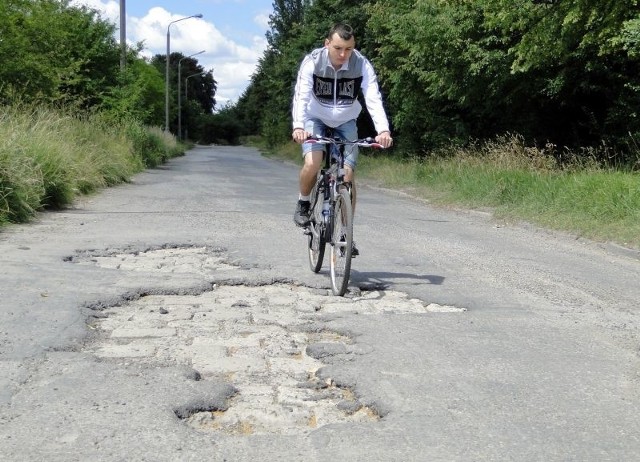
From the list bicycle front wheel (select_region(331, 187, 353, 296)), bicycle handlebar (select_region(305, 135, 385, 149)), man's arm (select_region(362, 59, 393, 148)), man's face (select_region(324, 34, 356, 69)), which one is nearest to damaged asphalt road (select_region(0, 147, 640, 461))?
bicycle front wheel (select_region(331, 187, 353, 296))

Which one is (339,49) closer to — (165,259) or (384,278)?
(384,278)

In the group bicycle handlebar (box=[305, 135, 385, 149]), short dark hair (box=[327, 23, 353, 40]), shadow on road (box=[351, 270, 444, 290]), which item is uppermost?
short dark hair (box=[327, 23, 353, 40])

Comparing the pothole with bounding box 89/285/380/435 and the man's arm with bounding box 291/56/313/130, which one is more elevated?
the man's arm with bounding box 291/56/313/130

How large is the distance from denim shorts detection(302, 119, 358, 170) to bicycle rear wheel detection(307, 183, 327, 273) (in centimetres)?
43

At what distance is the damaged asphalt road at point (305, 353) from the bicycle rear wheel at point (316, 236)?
133mm

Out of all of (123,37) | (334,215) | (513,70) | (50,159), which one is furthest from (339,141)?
(123,37)

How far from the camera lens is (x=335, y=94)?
20.0 ft

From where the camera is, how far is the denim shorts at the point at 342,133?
19.8 feet

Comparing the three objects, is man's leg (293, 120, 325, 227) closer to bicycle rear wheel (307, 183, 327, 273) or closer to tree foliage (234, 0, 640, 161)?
bicycle rear wheel (307, 183, 327, 273)

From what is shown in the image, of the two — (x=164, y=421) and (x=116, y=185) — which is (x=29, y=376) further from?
(x=116, y=185)

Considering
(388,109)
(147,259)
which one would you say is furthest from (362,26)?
(147,259)

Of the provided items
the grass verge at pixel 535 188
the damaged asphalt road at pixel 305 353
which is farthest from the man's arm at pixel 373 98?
the grass verge at pixel 535 188

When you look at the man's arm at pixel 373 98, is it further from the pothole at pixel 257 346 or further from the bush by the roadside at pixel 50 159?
the bush by the roadside at pixel 50 159

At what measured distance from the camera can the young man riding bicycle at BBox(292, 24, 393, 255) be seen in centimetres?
591
